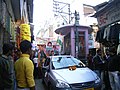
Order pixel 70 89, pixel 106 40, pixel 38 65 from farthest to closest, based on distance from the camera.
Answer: pixel 38 65, pixel 106 40, pixel 70 89

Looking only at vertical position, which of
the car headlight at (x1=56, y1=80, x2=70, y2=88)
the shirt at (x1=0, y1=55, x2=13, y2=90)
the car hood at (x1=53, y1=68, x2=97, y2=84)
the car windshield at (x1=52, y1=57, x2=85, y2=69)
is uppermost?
the shirt at (x1=0, y1=55, x2=13, y2=90)

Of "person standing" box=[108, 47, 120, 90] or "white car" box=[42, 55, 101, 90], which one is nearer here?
"white car" box=[42, 55, 101, 90]

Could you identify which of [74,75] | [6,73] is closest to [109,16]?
[74,75]

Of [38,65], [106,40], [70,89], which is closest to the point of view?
[70,89]

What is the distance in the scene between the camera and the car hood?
26.3ft

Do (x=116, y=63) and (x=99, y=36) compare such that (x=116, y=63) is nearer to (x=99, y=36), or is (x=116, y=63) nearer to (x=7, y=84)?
(x=99, y=36)

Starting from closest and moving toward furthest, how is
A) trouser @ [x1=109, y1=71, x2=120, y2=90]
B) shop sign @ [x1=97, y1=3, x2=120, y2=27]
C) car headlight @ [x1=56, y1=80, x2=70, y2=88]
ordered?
car headlight @ [x1=56, y1=80, x2=70, y2=88], trouser @ [x1=109, y1=71, x2=120, y2=90], shop sign @ [x1=97, y1=3, x2=120, y2=27]

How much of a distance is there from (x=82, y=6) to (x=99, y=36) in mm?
21023

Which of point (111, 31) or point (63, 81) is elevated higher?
point (111, 31)

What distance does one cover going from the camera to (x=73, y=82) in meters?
7.86

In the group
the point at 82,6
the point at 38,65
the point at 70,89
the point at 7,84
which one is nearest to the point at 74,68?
the point at 70,89

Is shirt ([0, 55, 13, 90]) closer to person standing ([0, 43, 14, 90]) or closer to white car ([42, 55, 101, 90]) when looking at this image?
person standing ([0, 43, 14, 90])

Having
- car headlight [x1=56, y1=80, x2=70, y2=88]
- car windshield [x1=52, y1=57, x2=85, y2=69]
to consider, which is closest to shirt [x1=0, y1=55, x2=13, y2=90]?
car headlight [x1=56, y1=80, x2=70, y2=88]

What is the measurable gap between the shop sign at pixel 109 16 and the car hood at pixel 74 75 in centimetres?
262
